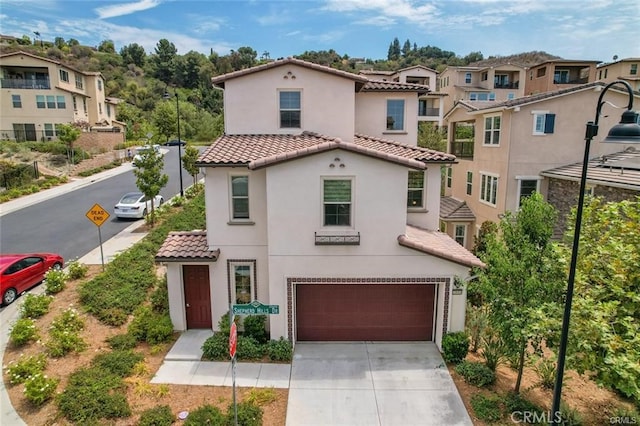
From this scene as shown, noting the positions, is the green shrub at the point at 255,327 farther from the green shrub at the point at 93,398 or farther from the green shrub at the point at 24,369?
the green shrub at the point at 24,369

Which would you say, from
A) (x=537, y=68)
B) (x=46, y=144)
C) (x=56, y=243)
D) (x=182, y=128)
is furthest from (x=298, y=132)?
(x=182, y=128)

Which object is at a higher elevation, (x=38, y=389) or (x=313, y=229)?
(x=313, y=229)

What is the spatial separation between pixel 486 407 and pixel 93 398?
31.4 feet

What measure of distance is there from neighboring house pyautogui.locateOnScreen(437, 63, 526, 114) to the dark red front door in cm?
5006

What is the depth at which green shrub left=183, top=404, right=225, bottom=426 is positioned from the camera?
879 centimetres

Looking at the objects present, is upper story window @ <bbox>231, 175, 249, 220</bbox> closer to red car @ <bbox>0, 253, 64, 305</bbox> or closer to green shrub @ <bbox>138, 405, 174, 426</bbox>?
green shrub @ <bbox>138, 405, 174, 426</bbox>

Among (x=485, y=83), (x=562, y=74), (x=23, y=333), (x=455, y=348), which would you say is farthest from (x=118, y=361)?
(x=485, y=83)

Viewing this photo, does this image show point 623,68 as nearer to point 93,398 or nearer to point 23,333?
point 93,398

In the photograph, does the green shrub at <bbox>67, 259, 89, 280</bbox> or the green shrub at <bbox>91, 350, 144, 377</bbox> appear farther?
the green shrub at <bbox>67, 259, 89, 280</bbox>

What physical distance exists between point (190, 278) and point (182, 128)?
59.1 meters

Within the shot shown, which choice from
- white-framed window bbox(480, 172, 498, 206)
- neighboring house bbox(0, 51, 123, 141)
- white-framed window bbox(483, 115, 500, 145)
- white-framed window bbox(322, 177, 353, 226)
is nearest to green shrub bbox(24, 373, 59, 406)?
white-framed window bbox(322, 177, 353, 226)

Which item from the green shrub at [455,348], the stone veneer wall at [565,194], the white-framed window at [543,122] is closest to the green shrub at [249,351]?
the green shrub at [455,348]

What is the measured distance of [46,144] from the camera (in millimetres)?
38875

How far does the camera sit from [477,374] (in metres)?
10.7
